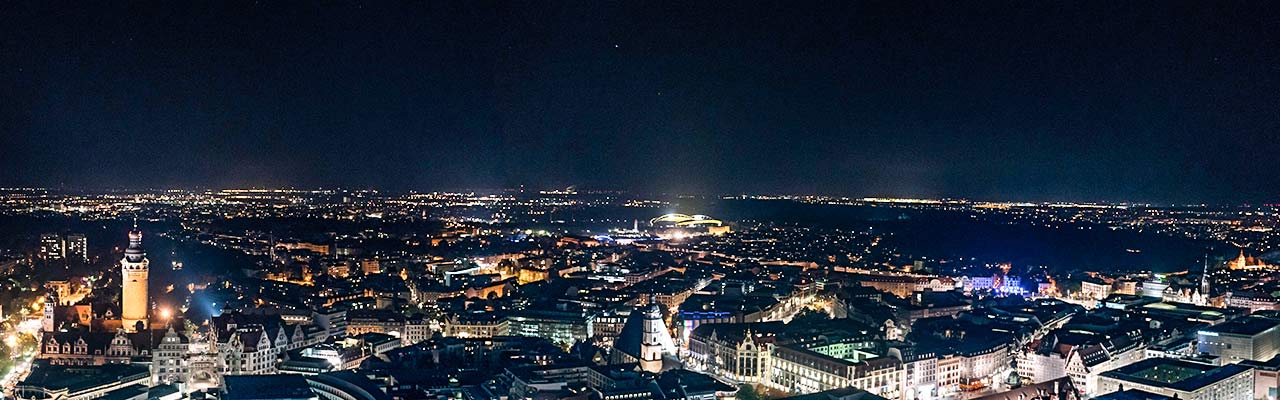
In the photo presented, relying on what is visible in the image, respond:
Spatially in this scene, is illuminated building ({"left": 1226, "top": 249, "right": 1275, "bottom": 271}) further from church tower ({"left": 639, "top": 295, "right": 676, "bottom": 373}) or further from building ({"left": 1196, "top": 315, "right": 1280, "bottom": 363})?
church tower ({"left": 639, "top": 295, "right": 676, "bottom": 373})

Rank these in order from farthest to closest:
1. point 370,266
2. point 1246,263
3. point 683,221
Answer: point 683,221
point 1246,263
point 370,266

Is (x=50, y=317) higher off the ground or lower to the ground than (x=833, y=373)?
higher

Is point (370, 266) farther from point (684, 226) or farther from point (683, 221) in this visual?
point (683, 221)

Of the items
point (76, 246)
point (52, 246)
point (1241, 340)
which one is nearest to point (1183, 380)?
point (1241, 340)

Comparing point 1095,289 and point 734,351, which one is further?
point 1095,289

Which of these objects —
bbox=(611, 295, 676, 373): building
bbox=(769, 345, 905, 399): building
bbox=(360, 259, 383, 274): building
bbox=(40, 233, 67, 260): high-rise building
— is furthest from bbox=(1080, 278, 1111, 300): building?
bbox=(40, 233, 67, 260): high-rise building

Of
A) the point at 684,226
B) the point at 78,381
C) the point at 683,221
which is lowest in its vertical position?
the point at 78,381

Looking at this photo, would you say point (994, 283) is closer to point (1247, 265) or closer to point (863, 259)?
point (863, 259)
